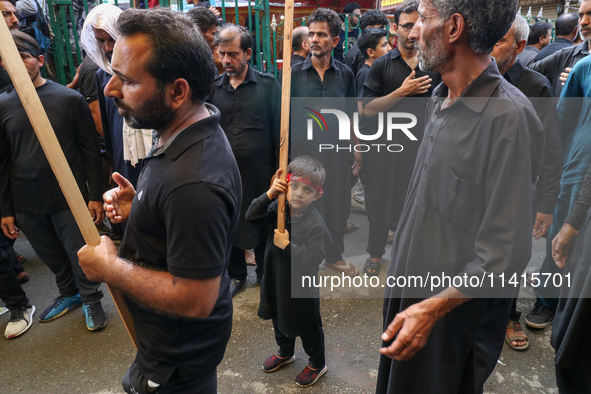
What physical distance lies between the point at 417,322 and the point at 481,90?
2.83ft

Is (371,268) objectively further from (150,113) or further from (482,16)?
(150,113)

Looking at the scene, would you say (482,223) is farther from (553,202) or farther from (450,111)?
(553,202)

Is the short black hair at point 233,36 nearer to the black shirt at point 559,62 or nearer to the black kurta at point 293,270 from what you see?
the black kurta at point 293,270

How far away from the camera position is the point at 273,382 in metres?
2.54

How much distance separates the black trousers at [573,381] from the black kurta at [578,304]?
0.24 ft

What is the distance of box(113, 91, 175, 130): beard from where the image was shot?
1290 millimetres

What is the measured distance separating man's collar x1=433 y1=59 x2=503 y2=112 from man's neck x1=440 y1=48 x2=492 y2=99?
32 mm

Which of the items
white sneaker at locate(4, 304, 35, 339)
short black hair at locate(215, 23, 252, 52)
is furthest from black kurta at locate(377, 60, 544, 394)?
white sneaker at locate(4, 304, 35, 339)

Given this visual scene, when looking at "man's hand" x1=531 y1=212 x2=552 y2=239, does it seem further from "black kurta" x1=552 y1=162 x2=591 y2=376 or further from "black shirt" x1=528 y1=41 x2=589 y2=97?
"black shirt" x1=528 y1=41 x2=589 y2=97

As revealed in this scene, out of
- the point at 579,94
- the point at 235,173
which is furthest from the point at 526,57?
the point at 235,173

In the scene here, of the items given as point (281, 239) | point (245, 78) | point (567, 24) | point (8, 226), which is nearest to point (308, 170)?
point (281, 239)

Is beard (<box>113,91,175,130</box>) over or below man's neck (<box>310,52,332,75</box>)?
over

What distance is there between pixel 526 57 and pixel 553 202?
3256 mm

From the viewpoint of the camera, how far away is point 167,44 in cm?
125
